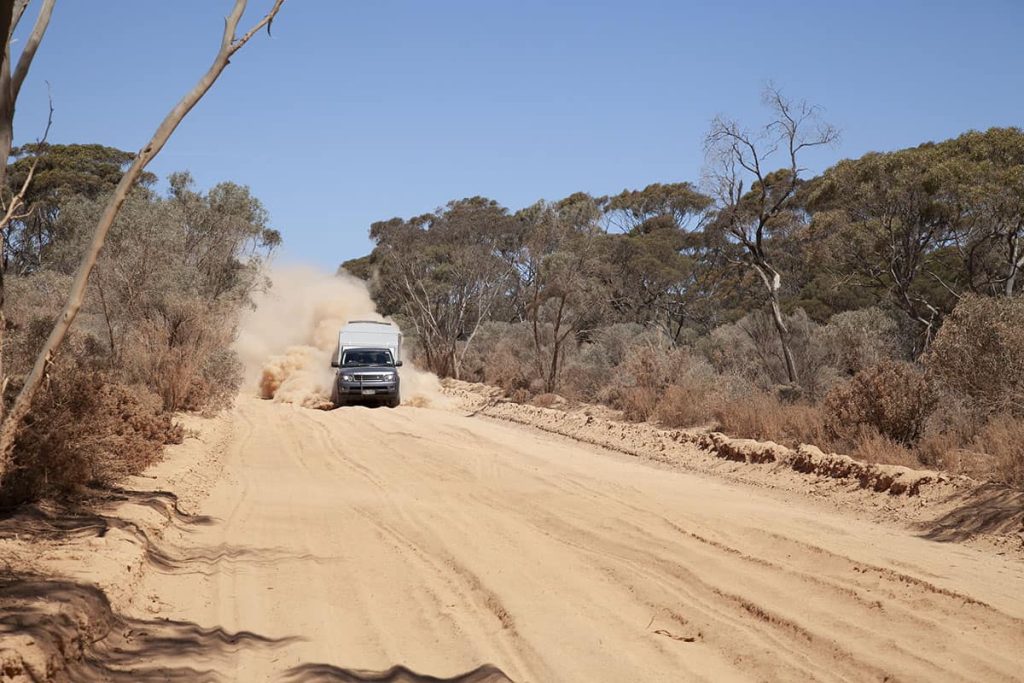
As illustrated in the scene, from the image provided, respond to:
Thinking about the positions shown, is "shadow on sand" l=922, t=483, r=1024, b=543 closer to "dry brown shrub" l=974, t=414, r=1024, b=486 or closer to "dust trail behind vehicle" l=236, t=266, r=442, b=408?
"dry brown shrub" l=974, t=414, r=1024, b=486

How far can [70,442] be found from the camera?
854 cm

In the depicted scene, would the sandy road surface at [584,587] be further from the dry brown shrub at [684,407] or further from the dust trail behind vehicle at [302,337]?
the dust trail behind vehicle at [302,337]

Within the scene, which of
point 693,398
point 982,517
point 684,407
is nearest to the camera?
point 982,517

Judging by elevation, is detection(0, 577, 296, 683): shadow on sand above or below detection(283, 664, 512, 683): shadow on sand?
above

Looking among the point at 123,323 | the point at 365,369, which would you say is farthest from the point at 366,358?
the point at 123,323

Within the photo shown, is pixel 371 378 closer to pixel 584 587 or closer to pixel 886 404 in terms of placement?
pixel 886 404

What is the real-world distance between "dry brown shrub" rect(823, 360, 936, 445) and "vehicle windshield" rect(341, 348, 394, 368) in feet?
54.2

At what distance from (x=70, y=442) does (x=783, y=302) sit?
1468 inches

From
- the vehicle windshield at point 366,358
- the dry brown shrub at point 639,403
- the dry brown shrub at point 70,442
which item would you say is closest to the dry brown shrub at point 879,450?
the dry brown shrub at point 639,403

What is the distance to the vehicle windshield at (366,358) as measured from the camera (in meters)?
27.7

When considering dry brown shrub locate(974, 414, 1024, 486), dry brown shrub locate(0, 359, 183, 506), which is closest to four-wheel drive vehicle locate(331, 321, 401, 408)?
dry brown shrub locate(0, 359, 183, 506)

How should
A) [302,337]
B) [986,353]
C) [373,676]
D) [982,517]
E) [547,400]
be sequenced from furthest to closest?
1. [302,337]
2. [547,400]
3. [986,353]
4. [982,517]
5. [373,676]

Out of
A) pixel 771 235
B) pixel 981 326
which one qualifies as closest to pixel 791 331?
pixel 771 235

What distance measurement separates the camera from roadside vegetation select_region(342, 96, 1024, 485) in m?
12.3
